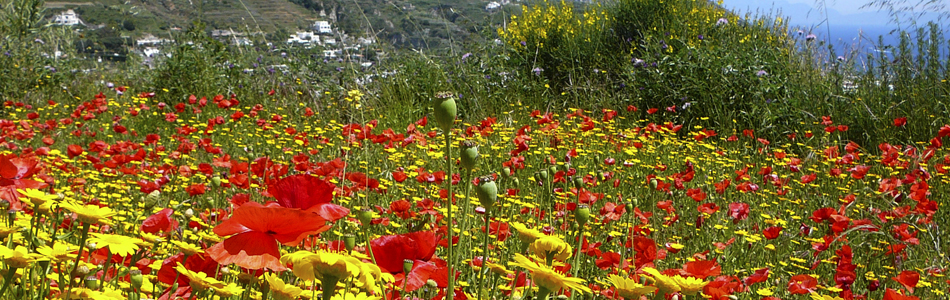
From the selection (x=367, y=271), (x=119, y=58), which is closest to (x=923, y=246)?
(x=367, y=271)

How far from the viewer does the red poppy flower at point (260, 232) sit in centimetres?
71

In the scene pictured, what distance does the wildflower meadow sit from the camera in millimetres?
973

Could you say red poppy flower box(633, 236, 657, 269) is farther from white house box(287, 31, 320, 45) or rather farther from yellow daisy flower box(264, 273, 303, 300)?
white house box(287, 31, 320, 45)

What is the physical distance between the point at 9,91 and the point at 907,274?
22.7 feet

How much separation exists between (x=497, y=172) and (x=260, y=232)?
2.87m

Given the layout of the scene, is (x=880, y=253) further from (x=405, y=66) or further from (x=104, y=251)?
(x=405, y=66)

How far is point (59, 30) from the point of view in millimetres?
8945

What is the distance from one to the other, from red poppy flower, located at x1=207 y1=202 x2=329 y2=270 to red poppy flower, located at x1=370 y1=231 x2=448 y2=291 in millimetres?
205

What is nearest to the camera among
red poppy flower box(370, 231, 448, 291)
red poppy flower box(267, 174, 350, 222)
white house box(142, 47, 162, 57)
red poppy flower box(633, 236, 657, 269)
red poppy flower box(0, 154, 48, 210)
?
red poppy flower box(267, 174, 350, 222)

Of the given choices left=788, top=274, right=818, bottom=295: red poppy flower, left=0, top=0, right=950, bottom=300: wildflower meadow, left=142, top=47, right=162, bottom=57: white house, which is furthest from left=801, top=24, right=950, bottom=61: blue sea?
left=142, top=47, right=162, bottom=57: white house

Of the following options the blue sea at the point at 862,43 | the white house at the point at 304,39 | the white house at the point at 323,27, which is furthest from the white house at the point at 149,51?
the blue sea at the point at 862,43

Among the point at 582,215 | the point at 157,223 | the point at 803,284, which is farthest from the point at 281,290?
the point at 803,284

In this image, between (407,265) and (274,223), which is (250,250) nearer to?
(274,223)

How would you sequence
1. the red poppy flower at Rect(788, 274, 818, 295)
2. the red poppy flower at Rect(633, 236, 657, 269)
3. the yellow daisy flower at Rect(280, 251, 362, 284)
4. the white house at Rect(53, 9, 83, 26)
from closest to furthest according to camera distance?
the yellow daisy flower at Rect(280, 251, 362, 284)
the red poppy flower at Rect(633, 236, 657, 269)
the red poppy flower at Rect(788, 274, 818, 295)
the white house at Rect(53, 9, 83, 26)
